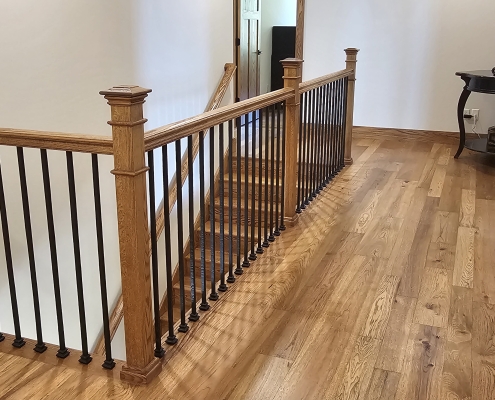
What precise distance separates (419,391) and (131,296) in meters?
1.05

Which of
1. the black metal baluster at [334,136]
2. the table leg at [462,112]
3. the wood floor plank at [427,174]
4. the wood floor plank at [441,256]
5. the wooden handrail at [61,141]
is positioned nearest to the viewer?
the wooden handrail at [61,141]

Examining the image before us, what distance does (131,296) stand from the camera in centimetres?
191

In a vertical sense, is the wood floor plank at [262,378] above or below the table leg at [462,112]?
below

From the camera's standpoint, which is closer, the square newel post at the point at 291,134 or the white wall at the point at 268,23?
the square newel post at the point at 291,134

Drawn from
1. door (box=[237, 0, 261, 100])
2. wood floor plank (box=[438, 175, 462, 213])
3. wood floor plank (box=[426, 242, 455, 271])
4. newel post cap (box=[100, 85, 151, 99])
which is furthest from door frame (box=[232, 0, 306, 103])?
newel post cap (box=[100, 85, 151, 99])

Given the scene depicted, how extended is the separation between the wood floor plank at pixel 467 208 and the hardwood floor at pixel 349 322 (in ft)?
0.04

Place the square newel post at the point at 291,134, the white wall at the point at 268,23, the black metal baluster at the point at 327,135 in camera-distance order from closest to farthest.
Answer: the square newel post at the point at 291,134
the black metal baluster at the point at 327,135
the white wall at the point at 268,23

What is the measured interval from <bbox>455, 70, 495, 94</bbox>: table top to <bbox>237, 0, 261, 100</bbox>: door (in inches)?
93.4

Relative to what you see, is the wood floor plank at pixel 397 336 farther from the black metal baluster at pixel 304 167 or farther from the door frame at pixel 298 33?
the door frame at pixel 298 33

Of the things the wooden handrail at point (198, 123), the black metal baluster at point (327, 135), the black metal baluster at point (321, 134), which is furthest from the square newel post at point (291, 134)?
the black metal baluster at point (327, 135)

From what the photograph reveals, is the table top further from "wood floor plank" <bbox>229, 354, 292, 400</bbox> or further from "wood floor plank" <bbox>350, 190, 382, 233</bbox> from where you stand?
"wood floor plank" <bbox>229, 354, 292, 400</bbox>

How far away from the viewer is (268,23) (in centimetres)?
756

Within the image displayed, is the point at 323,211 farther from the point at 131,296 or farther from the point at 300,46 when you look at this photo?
the point at 300,46

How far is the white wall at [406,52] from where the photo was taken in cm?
558
